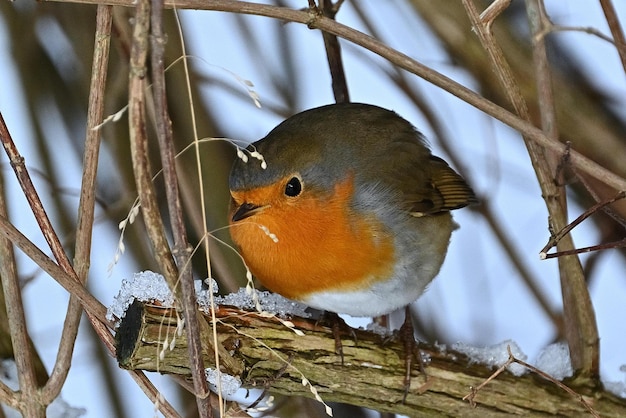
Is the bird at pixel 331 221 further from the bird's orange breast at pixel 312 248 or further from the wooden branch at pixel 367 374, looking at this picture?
the wooden branch at pixel 367 374

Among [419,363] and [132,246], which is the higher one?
[132,246]

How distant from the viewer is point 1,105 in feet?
13.3

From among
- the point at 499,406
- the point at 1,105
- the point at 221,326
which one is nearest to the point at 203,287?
the point at 221,326

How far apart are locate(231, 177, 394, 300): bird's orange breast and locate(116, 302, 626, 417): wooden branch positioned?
0.44 feet

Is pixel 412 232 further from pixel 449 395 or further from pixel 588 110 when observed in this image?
pixel 588 110

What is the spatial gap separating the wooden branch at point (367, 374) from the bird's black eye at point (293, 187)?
36 centimetres

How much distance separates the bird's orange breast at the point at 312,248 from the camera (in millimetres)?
2404

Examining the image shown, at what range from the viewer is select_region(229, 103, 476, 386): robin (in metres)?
2.40

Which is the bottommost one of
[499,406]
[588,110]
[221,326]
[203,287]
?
[499,406]

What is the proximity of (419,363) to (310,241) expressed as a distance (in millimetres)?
458

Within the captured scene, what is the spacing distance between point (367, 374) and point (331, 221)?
45 centimetres

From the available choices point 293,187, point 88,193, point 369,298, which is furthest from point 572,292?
point 88,193

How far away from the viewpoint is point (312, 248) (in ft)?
7.93

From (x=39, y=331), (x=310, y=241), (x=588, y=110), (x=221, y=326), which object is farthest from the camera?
(x=39, y=331)
